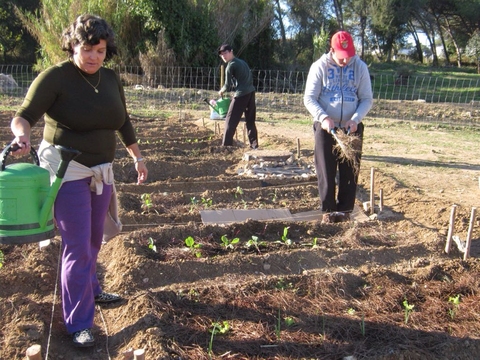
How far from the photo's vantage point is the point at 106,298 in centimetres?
319

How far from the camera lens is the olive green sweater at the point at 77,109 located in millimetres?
2492

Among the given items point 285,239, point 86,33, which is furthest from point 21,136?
point 285,239

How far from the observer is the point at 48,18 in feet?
59.7

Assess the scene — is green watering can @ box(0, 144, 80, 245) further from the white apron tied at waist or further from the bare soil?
the bare soil

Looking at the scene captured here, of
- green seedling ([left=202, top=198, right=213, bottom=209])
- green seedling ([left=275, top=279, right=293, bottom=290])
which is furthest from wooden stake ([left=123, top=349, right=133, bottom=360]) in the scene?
green seedling ([left=202, top=198, right=213, bottom=209])

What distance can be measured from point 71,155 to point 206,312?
1226mm

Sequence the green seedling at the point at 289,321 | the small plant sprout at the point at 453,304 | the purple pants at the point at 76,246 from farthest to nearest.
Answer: the small plant sprout at the point at 453,304
the green seedling at the point at 289,321
the purple pants at the point at 76,246

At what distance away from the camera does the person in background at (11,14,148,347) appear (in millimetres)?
2494

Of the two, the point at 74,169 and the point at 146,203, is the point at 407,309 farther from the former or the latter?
the point at 146,203

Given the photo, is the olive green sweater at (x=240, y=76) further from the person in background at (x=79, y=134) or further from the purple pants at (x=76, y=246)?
the purple pants at (x=76, y=246)

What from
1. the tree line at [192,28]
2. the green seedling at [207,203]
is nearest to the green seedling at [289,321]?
the green seedling at [207,203]

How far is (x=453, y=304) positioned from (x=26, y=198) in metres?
2.55

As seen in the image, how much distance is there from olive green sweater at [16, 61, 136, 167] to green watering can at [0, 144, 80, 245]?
15cm

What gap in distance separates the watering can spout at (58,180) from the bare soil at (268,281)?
27.9 inches
